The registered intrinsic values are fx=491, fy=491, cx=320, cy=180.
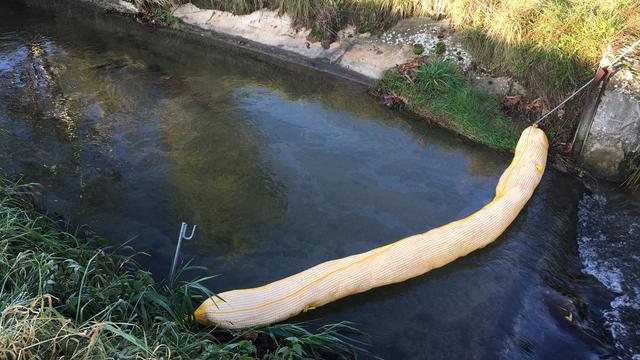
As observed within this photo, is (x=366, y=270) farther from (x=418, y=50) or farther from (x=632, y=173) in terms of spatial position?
(x=418, y=50)

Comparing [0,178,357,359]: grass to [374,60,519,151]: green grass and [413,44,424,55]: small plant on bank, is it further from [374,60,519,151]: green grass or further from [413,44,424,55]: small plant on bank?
[413,44,424,55]: small plant on bank

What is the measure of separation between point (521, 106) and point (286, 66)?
4904 mm

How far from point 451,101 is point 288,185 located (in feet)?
12.5

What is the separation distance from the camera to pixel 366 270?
531 centimetres

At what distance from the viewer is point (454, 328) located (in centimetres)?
522

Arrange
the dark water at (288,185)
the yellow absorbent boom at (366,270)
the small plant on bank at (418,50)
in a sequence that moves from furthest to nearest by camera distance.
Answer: the small plant on bank at (418,50) → the dark water at (288,185) → the yellow absorbent boom at (366,270)

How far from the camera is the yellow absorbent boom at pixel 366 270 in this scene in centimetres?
467

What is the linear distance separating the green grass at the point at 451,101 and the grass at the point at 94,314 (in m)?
4.89

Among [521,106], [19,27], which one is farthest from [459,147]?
[19,27]

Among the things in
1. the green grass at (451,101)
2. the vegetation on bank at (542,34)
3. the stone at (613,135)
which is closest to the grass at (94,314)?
the green grass at (451,101)

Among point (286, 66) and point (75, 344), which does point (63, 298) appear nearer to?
point (75, 344)

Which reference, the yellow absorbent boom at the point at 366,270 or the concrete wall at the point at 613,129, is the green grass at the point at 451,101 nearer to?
the concrete wall at the point at 613,129

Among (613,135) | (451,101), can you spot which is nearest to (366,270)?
(613,135)

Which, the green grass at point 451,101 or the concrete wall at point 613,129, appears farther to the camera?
the green grass at point 451,101
